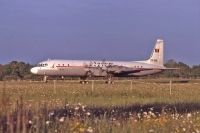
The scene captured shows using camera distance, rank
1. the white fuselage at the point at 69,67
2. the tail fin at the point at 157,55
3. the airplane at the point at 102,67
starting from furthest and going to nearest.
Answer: the tail fin at the point at 157,55 < the airplane at the point at 102,67 < the white fuselage at the point at 69,67

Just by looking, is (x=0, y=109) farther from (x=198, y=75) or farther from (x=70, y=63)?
(x=198, y=75)

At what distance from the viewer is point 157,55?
100438mm

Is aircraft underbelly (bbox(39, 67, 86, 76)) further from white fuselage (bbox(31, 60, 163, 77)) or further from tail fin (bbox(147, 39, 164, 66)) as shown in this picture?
tail fin (bbox(147, 39, 164, 66))

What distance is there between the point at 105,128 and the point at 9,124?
8.86ft

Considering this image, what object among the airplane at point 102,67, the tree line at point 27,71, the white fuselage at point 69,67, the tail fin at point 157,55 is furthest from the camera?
the tree line at point 27,71

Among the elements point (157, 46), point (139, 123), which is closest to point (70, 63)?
point (157, 46)

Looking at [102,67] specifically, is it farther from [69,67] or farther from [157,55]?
[157,55]

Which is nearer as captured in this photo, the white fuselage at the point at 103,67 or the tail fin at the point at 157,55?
the white fuselage at the point at 103,67

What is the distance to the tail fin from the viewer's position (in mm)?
100250

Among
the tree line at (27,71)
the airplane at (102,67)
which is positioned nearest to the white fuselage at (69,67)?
the airplane at (102,67)

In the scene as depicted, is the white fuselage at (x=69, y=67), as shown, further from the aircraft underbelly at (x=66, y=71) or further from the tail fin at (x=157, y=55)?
the tail fin at (x=157, y=55)

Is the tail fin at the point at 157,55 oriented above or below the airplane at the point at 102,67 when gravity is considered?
above

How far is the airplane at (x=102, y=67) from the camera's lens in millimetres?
81787

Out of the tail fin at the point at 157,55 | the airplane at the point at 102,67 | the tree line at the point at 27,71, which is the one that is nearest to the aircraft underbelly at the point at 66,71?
the airplane at the point at 102,67
